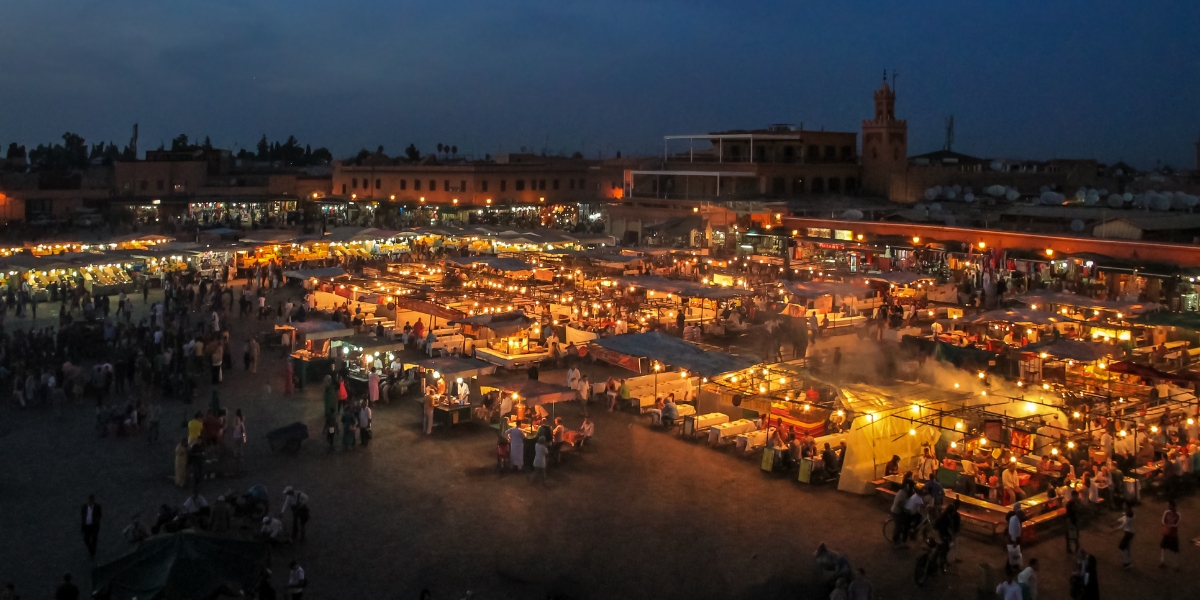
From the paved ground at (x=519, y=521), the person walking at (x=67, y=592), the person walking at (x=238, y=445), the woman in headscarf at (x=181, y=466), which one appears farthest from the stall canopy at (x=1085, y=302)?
the person walking at (x=67, y=592)

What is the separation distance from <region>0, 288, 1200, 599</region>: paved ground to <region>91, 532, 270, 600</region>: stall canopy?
1.31m

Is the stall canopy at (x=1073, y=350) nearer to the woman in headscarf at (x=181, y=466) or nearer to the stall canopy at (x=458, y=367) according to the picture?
the stall canopy at (x=458, y=367)

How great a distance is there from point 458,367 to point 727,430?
4378 mm

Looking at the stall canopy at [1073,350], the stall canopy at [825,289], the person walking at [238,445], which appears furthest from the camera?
the stall canopy at [825,289]

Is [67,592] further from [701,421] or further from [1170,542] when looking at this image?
[1170,542]

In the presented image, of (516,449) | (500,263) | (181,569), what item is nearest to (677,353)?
(516,449)

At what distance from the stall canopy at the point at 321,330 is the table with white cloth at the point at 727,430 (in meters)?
8.07

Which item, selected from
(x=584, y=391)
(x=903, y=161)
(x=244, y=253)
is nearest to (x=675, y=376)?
(x=584, y=391)

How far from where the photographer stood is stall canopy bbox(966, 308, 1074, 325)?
61.8 ft

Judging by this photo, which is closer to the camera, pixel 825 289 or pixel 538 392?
pixel 538 392

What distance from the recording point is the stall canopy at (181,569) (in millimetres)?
7648

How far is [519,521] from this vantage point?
432 inches

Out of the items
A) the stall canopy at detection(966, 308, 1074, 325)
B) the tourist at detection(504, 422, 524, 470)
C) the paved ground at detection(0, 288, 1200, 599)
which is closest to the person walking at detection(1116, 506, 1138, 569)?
the paved ground at detection(0, 288, 1200, 599)

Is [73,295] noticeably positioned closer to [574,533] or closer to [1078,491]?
[574,533]
